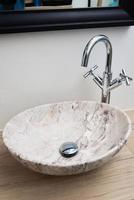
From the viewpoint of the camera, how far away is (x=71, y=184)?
883mm

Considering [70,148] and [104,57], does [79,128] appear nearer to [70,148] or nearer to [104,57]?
[70,148]

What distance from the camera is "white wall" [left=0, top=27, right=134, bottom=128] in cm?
107

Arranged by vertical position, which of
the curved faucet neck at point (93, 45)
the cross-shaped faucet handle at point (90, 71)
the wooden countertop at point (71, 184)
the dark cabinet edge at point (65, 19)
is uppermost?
the dark cabinet edge at point (65, 19)

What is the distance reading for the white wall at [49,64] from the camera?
107 centimetres

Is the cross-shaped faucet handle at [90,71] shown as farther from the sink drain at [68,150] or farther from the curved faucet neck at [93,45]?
the sink drain at [68,150]

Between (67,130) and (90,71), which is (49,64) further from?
(67,130)

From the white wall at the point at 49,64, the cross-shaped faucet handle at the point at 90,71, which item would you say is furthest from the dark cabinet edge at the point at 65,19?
the cross-shaped faucet handle at the point at 90,71

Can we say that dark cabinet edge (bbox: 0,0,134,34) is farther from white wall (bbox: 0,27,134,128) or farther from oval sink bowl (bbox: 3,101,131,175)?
oval sink bowl (bbox: 3,101,131,175)

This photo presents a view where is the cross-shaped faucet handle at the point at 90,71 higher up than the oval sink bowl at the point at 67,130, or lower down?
higher up

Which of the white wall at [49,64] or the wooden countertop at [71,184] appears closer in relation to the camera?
the wooden countertop at [71,184]

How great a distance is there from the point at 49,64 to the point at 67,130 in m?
0.27

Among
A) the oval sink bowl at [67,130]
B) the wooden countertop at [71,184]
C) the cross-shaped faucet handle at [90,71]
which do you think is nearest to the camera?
the wooden countertop at [71,184]

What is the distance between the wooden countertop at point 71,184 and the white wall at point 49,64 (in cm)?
28

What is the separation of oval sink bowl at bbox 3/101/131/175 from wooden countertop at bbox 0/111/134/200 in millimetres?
63
